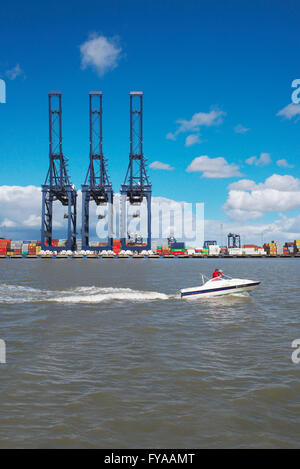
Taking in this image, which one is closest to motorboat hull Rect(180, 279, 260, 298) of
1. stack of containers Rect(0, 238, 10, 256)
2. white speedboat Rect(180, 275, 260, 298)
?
white speedboat Rect(180, 275, 260, 298)

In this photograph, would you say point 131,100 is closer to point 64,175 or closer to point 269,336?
point 64,175

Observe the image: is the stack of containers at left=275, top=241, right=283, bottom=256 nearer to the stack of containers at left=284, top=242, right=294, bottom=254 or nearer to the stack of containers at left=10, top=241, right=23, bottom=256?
the stack of containers at left=284, top=242, right=294, bottom=254

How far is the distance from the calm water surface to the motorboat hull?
14.8ft

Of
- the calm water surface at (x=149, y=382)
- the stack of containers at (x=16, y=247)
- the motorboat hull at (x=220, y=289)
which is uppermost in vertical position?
the stack of containers at (x=16, y=247)

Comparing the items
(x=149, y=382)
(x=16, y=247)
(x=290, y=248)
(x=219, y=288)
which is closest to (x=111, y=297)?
(x=219, y=288)

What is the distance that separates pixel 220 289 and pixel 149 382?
38.7 feet

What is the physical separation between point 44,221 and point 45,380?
A: 9354 centimetres

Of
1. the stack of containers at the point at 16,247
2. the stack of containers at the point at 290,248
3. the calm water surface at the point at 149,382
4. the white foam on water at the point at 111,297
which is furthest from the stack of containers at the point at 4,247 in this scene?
the calm water surface at the point at 149,382

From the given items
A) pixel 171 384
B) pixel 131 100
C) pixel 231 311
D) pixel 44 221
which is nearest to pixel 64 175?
pixel 44 221

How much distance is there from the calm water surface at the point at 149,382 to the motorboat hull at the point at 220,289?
4.51 meters

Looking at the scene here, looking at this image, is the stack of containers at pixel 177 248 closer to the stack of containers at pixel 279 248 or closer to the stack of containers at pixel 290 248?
the stack of containers at pixel 279 248

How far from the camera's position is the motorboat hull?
17.9 m

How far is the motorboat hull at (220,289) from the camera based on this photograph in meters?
17.9

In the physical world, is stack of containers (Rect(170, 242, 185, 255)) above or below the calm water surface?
above
